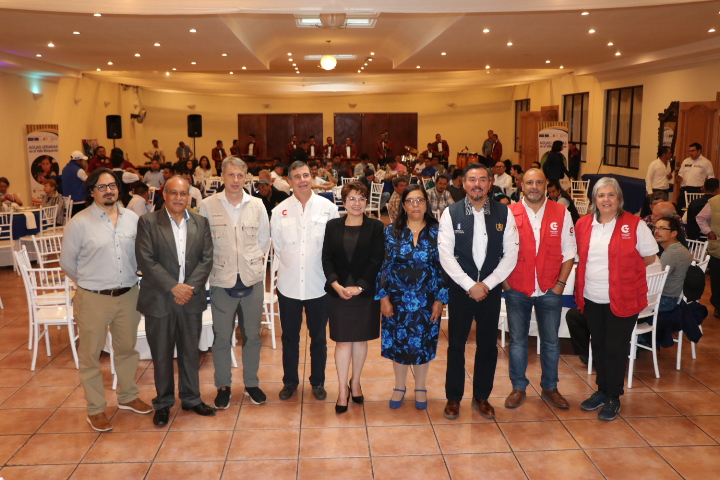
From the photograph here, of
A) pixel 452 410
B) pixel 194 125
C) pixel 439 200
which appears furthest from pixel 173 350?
pixel 194 125

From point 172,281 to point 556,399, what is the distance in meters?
2.64

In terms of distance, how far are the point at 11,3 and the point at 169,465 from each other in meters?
5.45

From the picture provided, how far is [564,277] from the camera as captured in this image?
4.15m

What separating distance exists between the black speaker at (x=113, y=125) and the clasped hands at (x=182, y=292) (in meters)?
15.0

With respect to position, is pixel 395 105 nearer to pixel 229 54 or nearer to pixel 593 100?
pixel 593 100

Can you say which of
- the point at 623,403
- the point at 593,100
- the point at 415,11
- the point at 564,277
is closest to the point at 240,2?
the point at 415,11

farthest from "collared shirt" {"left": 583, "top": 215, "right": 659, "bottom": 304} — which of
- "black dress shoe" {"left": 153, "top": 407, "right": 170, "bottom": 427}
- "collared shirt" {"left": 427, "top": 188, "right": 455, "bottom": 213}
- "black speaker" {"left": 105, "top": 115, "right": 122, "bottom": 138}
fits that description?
"black speaker" {"left": 105, "top": 115, "right": 122, "bottom": 138}

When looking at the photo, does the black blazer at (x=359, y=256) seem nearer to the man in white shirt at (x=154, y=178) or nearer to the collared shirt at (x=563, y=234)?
the collared shirt at (x=563, y=234)

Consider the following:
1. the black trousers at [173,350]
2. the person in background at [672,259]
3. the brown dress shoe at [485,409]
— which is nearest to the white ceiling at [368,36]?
the person in background at [672,259]

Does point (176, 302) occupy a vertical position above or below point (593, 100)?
below

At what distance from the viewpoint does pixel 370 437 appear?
3932 millimetres

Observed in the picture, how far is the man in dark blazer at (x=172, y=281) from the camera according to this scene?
390cm

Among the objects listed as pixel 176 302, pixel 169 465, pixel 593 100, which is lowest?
pixel 169 465

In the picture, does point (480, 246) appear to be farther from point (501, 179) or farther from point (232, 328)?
point (501, 179)
